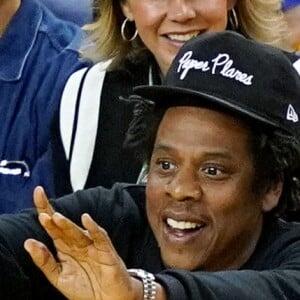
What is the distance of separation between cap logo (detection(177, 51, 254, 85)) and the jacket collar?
0.87 metres

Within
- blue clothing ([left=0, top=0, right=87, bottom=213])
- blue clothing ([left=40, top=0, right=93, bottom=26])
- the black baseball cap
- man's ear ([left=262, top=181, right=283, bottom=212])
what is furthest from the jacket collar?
man's ear ([left=262, top=181, right=283, bottom=212])

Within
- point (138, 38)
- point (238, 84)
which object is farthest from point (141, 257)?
point (138, 38)

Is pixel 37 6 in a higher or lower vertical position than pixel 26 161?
higher

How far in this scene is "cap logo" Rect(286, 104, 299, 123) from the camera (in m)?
2.05

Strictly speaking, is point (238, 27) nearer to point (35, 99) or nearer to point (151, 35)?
point (151, 35)

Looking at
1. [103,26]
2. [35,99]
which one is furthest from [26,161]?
[103,26]

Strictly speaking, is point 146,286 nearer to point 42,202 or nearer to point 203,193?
point 42,202

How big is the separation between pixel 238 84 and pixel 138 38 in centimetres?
91

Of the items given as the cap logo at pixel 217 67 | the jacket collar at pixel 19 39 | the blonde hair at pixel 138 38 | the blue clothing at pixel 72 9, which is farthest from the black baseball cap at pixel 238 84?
the blue clothing at pixel 72 9

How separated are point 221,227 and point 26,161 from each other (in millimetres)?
923

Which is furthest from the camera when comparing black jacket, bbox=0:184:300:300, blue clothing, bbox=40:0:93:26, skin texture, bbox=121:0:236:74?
blue clothing, bbox=40:0:93:26

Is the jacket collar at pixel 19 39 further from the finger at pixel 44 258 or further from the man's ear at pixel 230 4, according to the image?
the finger at pixel 44 258

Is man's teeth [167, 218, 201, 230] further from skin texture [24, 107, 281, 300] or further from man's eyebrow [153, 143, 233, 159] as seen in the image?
man's eyebrow [153, 143, 233, 159]

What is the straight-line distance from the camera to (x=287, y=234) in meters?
2.05
